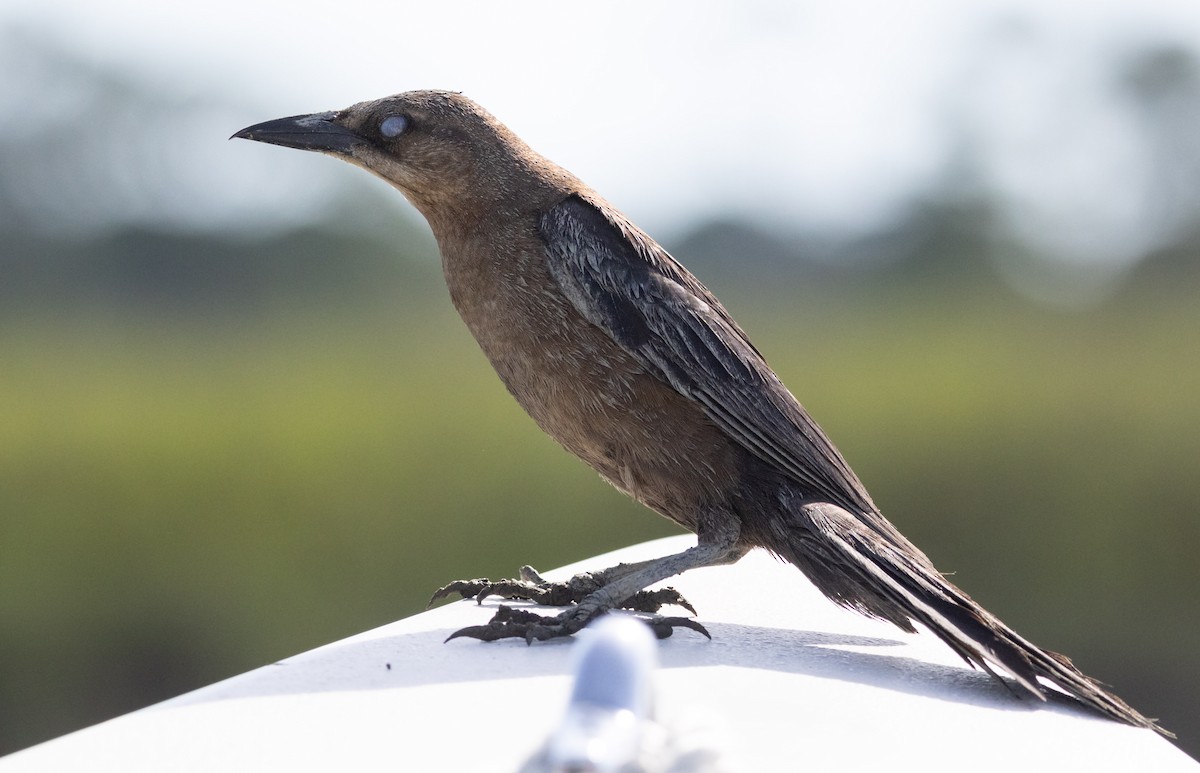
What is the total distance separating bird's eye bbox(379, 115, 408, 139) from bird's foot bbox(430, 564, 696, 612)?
1.45 metres

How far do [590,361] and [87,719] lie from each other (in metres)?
5.60

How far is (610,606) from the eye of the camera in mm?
3367

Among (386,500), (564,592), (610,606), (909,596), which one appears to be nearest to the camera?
(909,596)

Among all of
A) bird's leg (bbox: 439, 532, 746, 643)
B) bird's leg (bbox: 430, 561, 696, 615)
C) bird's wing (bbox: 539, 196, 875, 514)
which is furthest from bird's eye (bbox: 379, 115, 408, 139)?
bird's leg (bbox: 439, 532, 746, 643)

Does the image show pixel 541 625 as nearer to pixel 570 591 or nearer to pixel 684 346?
pixel 570 591

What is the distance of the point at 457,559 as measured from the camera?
8078mm

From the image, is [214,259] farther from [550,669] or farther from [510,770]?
[510,770]

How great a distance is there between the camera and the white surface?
2283 millimetres

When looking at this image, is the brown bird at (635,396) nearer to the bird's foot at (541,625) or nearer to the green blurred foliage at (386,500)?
the bird's foot at (541,625)

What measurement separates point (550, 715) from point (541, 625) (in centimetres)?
74

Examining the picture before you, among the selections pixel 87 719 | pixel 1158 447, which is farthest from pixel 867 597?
pixel 1158 447

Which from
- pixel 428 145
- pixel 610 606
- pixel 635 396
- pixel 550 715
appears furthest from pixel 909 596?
pixel 428 145

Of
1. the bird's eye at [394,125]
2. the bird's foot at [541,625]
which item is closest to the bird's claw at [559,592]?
the bird's foot at [541,625]

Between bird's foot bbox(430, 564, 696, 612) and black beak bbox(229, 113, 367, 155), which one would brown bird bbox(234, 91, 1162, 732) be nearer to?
bird's foot bbox(430, 564, 696, 612)
